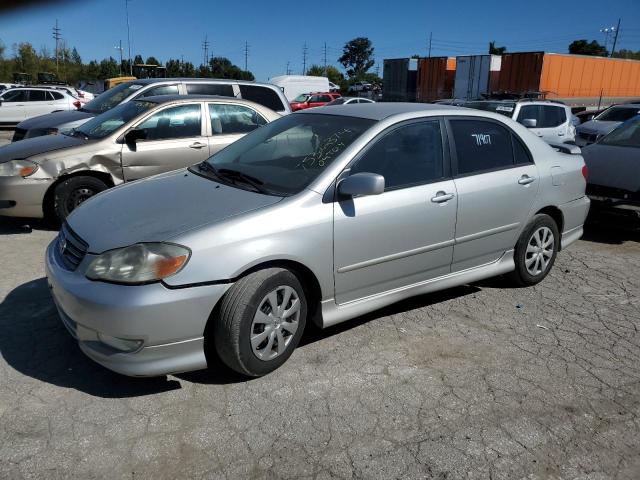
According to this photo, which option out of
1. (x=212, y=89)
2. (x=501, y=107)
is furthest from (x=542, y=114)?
(x=212, y=89)

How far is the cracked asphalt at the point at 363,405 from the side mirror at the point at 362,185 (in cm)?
110

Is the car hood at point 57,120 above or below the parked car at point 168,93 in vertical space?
below

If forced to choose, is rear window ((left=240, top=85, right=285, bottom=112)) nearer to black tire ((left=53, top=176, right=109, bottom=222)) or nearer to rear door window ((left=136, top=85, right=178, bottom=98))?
rear door window ((left=136, top=85, right=178, bottom=98))

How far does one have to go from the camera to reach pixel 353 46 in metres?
127

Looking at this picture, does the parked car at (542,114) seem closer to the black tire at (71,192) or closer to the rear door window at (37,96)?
the black tire at (71,192)

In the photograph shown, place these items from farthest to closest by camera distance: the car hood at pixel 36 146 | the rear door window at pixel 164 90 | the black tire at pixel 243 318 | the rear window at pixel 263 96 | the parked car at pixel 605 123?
1. the parked car at pixel 605 123
2. the rear window at pixel 263 96
3. the rear door window at pixel 164 90
4. the car hood at pixel 36 146
5. the black tire at pixel 243 318

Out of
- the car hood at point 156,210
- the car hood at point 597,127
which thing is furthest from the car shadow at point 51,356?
the car hood at point 597,127

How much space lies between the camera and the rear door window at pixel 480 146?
4.15m

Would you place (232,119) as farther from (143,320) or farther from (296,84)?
(296,84)

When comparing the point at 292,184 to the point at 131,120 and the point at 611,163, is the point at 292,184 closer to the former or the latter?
the point at 131,120

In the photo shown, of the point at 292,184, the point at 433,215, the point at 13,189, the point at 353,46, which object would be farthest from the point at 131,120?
the point at 353,46

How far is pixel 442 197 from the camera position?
3.90 m

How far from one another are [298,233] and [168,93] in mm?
6716

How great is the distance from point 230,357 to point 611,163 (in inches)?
232
